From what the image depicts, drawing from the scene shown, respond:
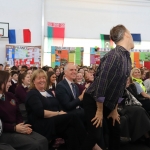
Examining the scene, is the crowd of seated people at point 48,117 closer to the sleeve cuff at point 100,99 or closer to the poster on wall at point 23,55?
the sleeve cuff at point 100,99

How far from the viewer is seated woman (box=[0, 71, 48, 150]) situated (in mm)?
2008

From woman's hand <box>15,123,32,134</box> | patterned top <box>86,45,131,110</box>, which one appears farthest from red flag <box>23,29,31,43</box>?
patterned top <box>86,45,131,110</box>

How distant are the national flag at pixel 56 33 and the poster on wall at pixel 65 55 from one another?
0.23 metres

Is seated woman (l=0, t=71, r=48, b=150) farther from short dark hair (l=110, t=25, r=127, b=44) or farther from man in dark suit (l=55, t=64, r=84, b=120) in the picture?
short dark hair (l=110, t=25, r=127, b=44)

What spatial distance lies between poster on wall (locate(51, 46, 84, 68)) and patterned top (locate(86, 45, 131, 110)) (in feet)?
20.9

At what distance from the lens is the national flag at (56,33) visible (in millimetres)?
8297

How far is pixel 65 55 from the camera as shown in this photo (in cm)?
837

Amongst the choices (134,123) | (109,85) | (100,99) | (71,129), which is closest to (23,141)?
(71,129)

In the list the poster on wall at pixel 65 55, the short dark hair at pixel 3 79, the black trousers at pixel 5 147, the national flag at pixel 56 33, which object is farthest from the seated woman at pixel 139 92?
the national flag at pixel 56 33

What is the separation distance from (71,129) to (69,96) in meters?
0.46

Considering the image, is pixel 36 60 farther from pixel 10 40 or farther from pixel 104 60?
pixel 104 60

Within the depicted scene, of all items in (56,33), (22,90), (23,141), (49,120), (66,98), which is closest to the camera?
(23,141)

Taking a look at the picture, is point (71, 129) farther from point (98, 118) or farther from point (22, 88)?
point (22, 88)

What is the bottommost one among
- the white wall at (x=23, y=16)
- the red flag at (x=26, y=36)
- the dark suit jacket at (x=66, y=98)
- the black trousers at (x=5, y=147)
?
the black trousers at (x=5, y=147)
